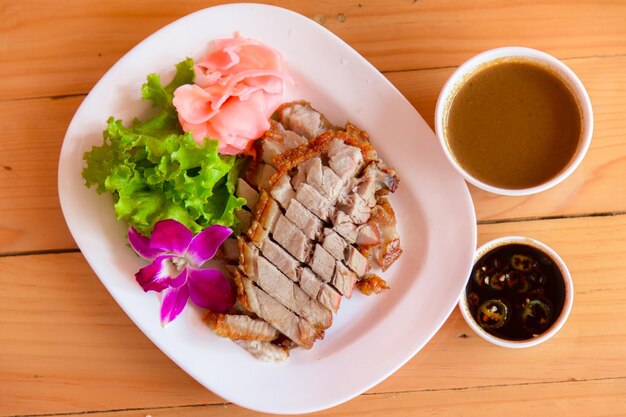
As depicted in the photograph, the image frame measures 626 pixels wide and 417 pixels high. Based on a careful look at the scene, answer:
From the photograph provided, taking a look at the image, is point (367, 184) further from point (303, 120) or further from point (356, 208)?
point (303, 120)

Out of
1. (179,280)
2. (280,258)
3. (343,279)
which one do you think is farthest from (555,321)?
(179,280)

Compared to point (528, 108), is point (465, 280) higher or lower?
lower

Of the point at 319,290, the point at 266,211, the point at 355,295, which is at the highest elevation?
the point at 266,211

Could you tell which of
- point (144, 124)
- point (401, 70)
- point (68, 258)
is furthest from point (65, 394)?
point (401, 70)

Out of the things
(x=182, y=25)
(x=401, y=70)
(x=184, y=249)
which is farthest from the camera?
(x=401, y=70)

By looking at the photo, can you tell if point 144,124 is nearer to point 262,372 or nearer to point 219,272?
point 219,272

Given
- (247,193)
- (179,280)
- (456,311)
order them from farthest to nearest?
(456,311) < (247,193) < (179,280)
